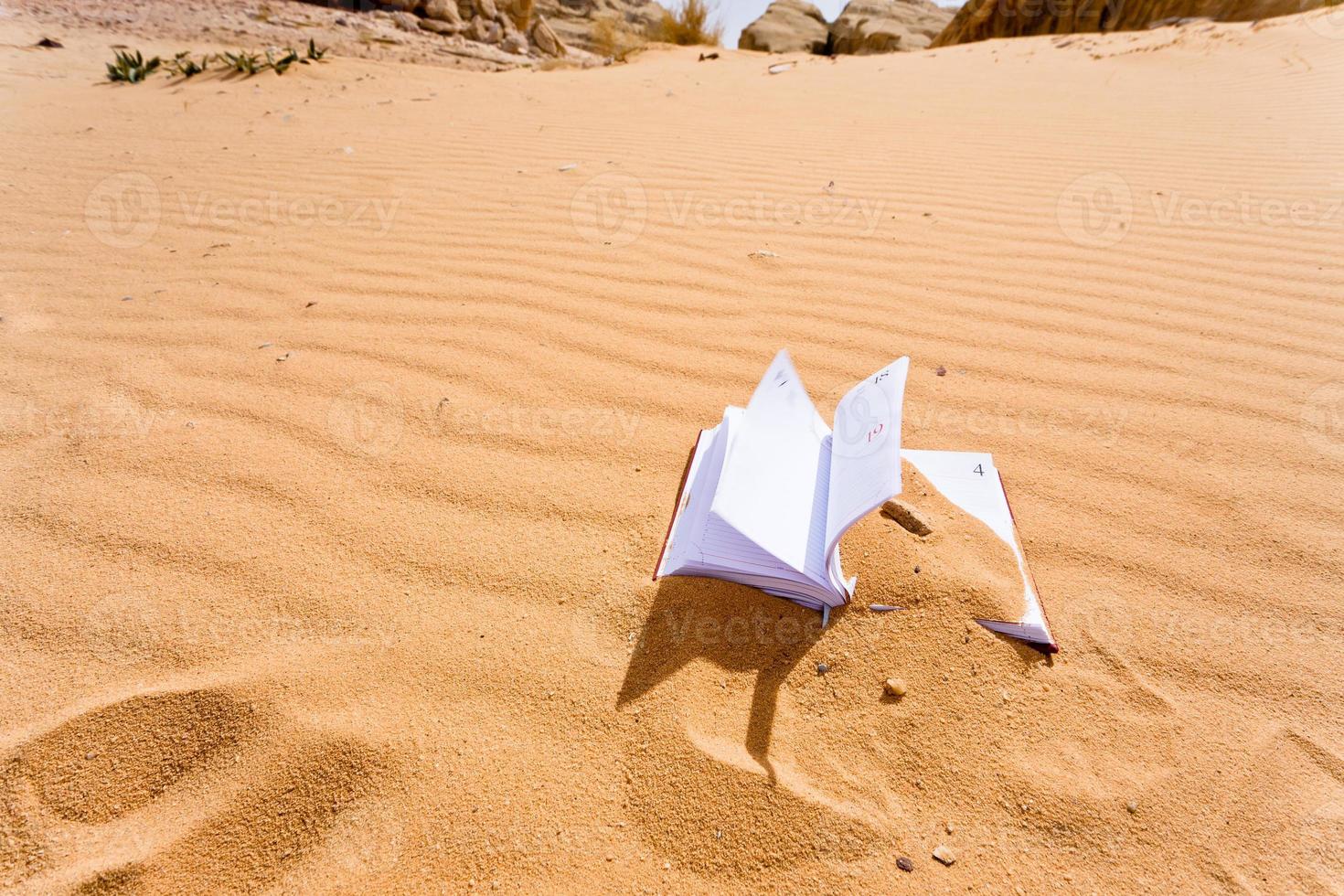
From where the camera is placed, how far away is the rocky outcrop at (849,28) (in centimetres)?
1215

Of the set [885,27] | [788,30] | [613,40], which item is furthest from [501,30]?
[885,27]

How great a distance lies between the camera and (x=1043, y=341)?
212 cm

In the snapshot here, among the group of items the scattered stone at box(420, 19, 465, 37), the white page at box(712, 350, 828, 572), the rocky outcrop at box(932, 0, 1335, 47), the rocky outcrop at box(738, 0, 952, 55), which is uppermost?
the rocky outcrop at box(738, 0, 952, 55)

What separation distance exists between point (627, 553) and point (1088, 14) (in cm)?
1185

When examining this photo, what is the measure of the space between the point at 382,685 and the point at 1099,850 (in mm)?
1176

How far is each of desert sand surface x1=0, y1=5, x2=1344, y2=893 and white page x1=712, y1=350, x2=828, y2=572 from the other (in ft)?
0.58

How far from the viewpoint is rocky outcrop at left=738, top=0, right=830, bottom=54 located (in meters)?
12.2

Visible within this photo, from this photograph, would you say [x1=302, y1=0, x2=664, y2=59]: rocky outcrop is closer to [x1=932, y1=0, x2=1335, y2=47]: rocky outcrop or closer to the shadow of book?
[x1=932, y1=0, x2=1335, y2=47]: rocky outcrop

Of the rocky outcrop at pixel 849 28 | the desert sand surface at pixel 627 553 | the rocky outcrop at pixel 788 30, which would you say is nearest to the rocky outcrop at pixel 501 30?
the rocky outcrop at pixel 788 30

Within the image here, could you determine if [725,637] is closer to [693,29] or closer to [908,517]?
[908,517]

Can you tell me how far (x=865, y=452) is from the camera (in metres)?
1.12

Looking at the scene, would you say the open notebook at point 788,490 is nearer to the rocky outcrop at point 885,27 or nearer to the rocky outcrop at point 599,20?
the rocky outcrop at point 599,20

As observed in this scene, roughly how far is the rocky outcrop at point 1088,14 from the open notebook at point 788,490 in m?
10.9

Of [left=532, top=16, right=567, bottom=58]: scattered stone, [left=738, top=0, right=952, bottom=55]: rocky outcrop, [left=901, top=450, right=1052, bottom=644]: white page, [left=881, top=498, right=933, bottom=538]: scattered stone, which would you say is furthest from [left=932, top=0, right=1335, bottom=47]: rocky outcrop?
[left=881, top=498, right=933, bottom=538]: scattered stone
